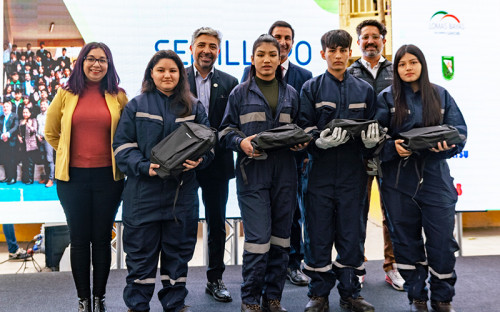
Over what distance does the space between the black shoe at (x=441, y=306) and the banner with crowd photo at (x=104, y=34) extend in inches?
94.1

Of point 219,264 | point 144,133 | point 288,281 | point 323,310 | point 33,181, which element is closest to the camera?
point 144,133

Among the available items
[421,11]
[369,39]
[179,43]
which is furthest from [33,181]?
[421,11]

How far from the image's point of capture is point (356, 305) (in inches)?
99.8

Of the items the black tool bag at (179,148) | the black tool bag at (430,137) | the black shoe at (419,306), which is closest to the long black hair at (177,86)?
the black tool bag at (179,148)

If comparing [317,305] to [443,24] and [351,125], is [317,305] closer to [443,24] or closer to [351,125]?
[351,125]

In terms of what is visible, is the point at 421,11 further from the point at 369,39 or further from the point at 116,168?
the point at 116,168

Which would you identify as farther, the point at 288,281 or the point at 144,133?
the point at 288,281

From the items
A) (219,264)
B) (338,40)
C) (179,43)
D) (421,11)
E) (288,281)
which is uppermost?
(421,11)

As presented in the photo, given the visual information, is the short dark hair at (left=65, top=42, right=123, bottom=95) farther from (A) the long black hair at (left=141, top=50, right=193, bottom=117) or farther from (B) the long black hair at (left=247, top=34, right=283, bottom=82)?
(B) the long black hair at (left=247, top=34, right=283, bottom=82)

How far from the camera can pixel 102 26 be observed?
→ 11.9 feet

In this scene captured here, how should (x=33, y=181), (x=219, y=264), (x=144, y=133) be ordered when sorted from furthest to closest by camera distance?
(x=33, y=181) → (x=219, y=264) → (x=144, y=133)

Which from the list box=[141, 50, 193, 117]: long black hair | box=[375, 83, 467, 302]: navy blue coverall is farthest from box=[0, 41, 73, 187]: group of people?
box=[375, 83, 467, 302]: navy blue coverall

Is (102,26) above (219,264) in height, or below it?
above

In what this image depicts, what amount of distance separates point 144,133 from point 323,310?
56.1 inches
